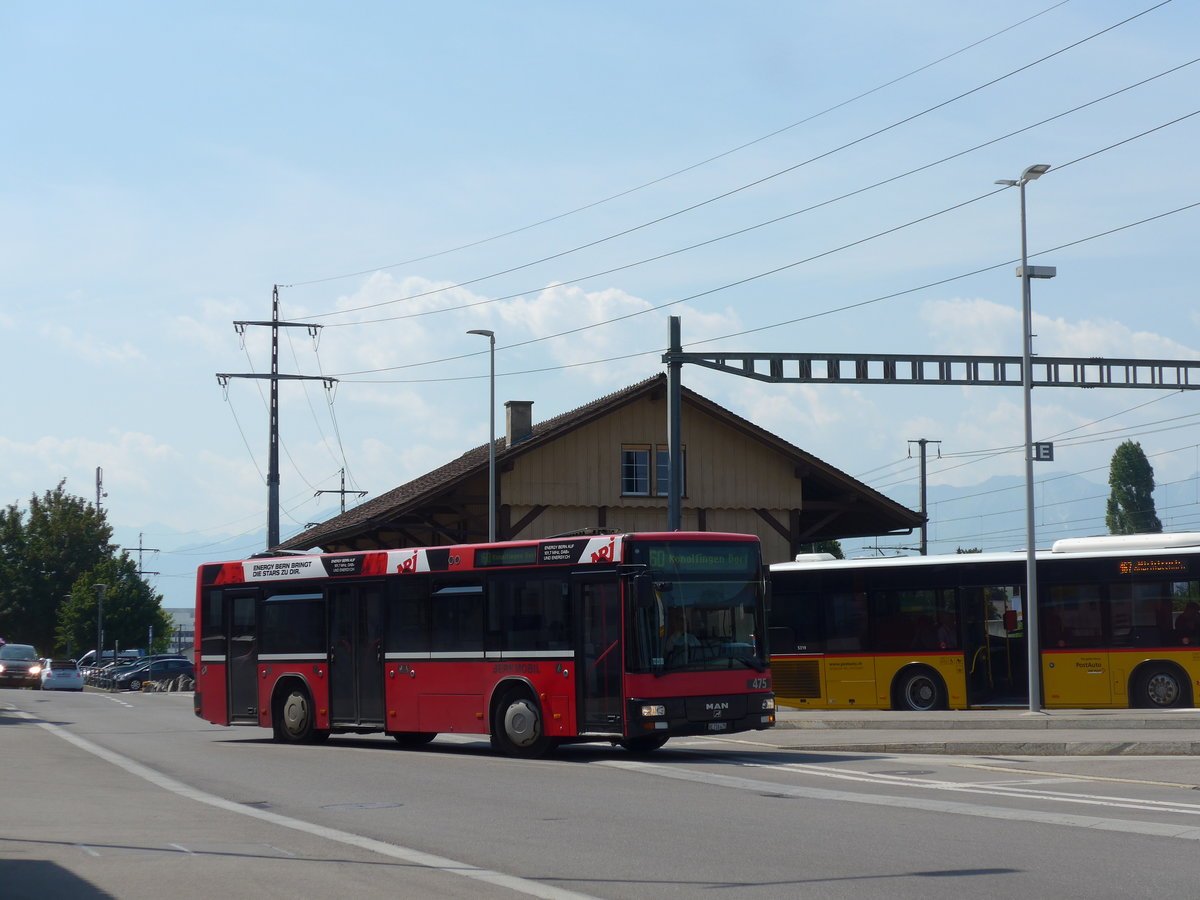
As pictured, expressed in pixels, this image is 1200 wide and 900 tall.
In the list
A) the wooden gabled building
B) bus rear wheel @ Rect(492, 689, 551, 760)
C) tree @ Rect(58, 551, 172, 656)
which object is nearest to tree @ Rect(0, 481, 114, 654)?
tree @ Rect(58, 551, 172, 656)

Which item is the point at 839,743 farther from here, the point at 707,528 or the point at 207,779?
the point at 707,528

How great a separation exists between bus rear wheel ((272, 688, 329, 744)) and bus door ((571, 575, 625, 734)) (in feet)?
20.3

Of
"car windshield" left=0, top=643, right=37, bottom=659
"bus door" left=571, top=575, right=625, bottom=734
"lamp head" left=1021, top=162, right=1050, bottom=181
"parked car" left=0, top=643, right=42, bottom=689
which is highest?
"lamp head" left=1021, top=162, right=1050, bottom=181

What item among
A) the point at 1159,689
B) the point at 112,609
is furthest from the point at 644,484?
the point at 112,609

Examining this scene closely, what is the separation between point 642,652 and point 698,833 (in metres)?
6.73

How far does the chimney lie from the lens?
1823 inches

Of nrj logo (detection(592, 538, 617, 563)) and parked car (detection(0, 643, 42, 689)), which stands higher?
nrj logo (detection(592, 538, 617, 563))

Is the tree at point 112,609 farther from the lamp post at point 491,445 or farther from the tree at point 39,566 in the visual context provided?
the lamp post at point 491,445

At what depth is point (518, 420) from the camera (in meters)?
46.4

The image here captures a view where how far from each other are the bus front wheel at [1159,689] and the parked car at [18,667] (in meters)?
46.8

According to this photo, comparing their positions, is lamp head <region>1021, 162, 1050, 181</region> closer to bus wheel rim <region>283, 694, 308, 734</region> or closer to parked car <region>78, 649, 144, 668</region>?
bus wheel rim <region>283, 694, 308, 734</region>

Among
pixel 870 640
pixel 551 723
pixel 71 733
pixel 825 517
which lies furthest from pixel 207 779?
pixel 825 517

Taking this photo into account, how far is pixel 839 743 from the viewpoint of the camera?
2059cm

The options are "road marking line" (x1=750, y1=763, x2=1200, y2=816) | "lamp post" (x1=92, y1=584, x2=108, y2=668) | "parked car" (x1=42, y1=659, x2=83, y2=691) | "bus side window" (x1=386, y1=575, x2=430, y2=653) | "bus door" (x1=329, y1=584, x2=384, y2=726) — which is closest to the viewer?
"road marking line" (x1=750, y1=763, x2=1200, y2=816)
